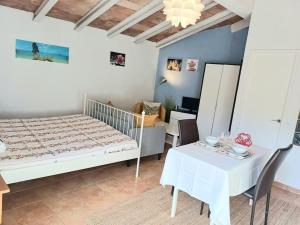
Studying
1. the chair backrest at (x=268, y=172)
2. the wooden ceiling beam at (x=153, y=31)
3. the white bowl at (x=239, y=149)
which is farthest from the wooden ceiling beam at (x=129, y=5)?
the chair backrest at (x=268, y=172)

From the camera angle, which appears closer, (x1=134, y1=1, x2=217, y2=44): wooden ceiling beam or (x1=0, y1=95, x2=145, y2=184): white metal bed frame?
(x1=0, y1=95, x2=145, y2=184): white metal bed frame

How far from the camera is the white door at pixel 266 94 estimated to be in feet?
10.7

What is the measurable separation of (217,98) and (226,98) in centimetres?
17

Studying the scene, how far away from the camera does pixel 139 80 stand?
5336 mm

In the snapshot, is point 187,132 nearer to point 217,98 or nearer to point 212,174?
point 212,174

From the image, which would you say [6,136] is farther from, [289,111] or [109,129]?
[289,111]

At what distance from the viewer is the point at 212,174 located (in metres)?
1.93

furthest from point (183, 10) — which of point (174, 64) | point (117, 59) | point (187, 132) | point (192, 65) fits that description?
point (174, 64)

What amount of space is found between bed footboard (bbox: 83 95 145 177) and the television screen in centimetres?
183

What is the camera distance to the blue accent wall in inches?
173

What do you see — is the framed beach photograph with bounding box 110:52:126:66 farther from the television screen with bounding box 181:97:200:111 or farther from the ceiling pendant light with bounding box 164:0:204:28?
the ceiling pendant light with bounding box 164:0:204:28

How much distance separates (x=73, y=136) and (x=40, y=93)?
4.61ft

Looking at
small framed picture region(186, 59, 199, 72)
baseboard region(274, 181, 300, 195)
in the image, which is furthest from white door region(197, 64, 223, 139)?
baseboard region(274, 181, 300, 195)

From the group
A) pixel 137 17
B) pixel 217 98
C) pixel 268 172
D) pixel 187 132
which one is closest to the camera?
pixel 268 172
